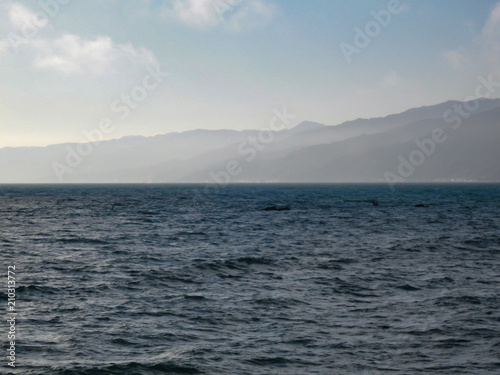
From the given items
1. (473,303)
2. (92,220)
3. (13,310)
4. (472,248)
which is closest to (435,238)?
(472,248)

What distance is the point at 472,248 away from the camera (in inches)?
1681

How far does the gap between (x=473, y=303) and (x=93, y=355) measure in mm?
17530

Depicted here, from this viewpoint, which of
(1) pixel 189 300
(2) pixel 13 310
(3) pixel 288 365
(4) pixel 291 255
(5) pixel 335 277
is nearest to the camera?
(3) pixel 288 365

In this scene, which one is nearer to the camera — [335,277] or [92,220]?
[335,277]

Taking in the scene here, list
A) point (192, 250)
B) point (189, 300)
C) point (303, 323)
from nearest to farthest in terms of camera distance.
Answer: point (303, 323) → point (189, 300) → point (192, 250)

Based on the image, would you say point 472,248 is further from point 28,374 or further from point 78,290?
point 28,374

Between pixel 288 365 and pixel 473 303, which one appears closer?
pixel 288 365

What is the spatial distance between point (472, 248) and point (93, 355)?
35.6m

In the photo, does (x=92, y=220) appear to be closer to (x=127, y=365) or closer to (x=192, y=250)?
(x=192, y=250)

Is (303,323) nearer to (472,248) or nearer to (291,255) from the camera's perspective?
(291,255)

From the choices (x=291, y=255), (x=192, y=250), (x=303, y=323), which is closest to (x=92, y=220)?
(x=192, y=250)

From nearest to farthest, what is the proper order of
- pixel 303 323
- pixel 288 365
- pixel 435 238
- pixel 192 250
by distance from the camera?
pixel 288 365 → pixel 303 323 → pixel 192 250 → pixel 435 238

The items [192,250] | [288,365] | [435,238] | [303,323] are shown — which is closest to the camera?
[288,365]

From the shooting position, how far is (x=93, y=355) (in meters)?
17.0
